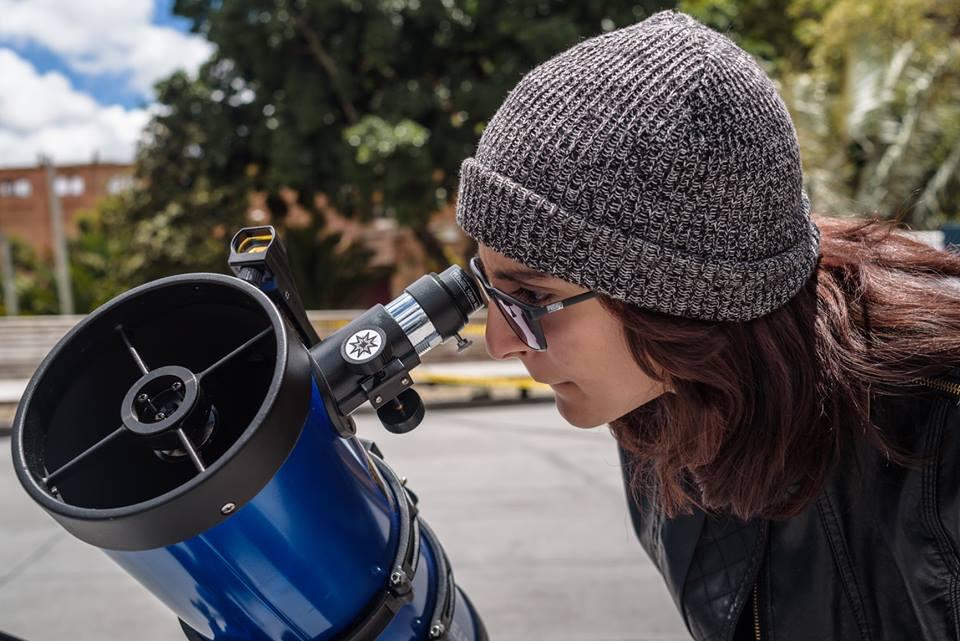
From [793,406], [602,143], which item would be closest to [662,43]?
[602,143]

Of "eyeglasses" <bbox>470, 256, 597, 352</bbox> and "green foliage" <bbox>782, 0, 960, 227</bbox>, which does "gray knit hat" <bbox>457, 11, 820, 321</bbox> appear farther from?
"green foliage" <bbox>782, 0, 960, 227</bbox>

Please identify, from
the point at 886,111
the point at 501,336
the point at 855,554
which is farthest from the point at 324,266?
the point at 855,554

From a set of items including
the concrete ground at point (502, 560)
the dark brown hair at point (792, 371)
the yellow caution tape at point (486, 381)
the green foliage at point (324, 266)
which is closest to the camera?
the dark brown hair at point (792, 371)

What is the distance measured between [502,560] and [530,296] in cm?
310

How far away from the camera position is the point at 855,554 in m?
1.10

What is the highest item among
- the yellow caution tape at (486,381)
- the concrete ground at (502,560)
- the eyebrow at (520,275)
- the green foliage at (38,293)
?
the eyebrow at (520,275)

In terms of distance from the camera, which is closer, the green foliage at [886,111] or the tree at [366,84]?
the tree at [366,84]

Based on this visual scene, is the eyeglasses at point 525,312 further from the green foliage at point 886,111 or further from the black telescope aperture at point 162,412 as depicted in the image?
the green foliage at point 886,111

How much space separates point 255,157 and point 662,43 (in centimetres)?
1175

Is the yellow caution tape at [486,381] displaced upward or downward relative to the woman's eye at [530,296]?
downward

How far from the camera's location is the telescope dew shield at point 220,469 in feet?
2.47

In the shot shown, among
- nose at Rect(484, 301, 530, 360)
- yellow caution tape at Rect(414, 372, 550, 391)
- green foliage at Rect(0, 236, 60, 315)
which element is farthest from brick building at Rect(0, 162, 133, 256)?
nose at Rect(484, 301, 530, 360)

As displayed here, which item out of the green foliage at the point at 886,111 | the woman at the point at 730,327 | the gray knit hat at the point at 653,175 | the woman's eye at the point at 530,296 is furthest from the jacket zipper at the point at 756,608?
the green foliage at the point at 886,111

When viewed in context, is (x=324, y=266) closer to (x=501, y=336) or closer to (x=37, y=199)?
(x=501, y=336)
